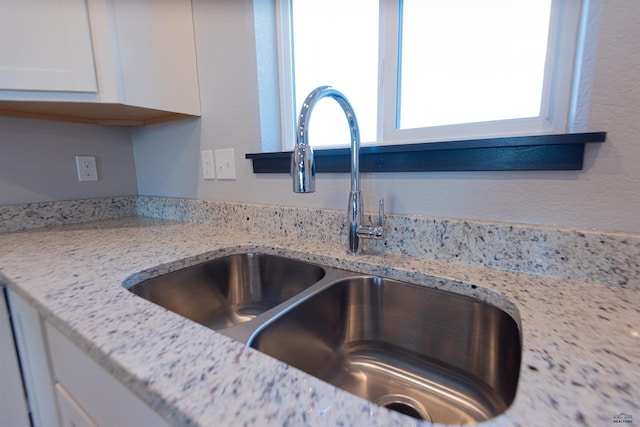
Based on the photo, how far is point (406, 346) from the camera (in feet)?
2.24

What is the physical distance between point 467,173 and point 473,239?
0.52 ft

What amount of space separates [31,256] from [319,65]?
1088mm

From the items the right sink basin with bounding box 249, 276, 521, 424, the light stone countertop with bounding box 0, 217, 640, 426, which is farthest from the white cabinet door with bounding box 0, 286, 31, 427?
the right sink basin with bounding box 249, 276, 521, 424

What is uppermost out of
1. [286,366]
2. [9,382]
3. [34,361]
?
[286,366]

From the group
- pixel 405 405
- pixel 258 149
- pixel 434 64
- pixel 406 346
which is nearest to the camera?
pixel 405 405

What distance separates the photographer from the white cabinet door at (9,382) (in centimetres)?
74

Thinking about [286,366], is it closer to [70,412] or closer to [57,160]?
[70,412]

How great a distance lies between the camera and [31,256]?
2.70 feet

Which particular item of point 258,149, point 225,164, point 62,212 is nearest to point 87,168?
point 62,212

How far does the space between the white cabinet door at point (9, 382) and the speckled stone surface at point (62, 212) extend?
71cm

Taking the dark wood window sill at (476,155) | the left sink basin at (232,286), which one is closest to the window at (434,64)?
the dark wood window sill at (476,155)

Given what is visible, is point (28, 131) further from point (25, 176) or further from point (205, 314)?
point (205, 314)

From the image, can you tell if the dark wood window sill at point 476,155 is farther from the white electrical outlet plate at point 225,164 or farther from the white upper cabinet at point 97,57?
the white upper cabinet at point 97,57

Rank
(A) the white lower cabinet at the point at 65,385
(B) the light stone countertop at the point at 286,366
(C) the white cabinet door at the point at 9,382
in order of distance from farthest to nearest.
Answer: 1. (C) the white cabinet door at the point at 9,382
2. (A) the white lower cabinet at the point at 65,385
3. (B) the light stone countertop at the point at 286,366
